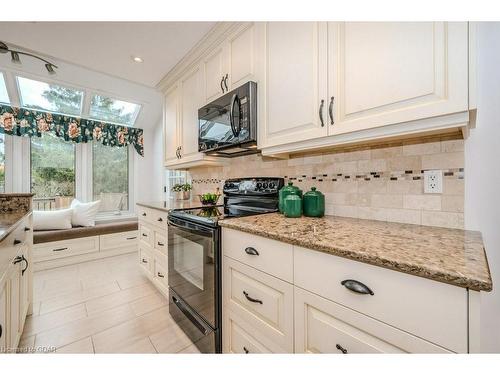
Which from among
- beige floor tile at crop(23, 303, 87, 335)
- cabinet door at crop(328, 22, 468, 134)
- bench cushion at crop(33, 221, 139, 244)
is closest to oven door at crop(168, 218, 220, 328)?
beige floor tile at crop(23, 303, 87, 335)

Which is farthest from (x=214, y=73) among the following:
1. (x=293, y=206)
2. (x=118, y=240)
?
(x=118, y=240)

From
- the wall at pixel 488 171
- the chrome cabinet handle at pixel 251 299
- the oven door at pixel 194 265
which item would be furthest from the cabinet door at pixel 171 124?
the wall at pixel 488 171

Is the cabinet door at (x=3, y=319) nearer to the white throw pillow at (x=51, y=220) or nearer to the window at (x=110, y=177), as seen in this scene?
the white throw pillow at (x=51, y=220)

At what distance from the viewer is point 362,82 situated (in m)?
0.96

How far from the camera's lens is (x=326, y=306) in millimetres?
785

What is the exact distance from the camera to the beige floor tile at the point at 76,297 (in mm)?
1904

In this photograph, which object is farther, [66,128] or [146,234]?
[66,128]

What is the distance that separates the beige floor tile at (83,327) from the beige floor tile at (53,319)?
0.22 ft

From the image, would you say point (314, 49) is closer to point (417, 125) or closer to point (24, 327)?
point (417, 125)

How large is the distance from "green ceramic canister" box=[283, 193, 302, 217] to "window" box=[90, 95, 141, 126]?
11.2ft

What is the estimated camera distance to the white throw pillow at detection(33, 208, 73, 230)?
2770 mm

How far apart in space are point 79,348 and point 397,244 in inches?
78.3

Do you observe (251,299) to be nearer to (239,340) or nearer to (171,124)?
(239,340)

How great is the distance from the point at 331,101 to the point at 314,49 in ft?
1.02
